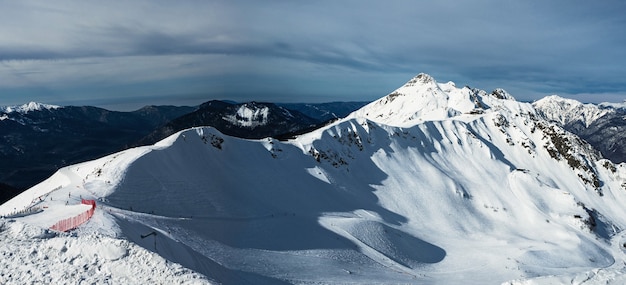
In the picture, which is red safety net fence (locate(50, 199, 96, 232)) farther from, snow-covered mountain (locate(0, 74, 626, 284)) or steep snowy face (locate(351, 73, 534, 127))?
steep snowy face (locate(351, 73, 534, 127))

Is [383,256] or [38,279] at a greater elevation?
[38,279]

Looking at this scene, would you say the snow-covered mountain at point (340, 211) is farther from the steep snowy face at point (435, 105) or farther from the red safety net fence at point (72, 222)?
the steep snowy face at point (435, 105)

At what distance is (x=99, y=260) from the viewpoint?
21.5 meters

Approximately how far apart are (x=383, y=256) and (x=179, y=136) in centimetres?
3589

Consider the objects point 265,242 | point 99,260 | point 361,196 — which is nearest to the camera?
point 99,260

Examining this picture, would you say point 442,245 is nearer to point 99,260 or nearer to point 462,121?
point 99,260

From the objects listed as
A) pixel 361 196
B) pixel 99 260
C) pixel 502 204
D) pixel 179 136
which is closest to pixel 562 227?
pixel 502 204

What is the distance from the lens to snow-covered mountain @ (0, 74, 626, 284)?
25234 millimetres

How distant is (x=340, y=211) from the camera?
63688mm

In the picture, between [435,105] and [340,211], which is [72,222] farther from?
[435,105]

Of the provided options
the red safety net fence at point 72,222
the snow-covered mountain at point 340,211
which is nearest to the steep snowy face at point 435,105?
the snow-covered mountain at point 340,211

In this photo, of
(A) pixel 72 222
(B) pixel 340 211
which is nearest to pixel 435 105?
(B) pixel 340 211

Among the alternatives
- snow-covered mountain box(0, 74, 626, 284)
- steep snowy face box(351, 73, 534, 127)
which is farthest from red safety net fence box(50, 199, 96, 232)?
steep snowy face box(351, 73, 534, 127)

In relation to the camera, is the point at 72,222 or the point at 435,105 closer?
the point at 72,222
